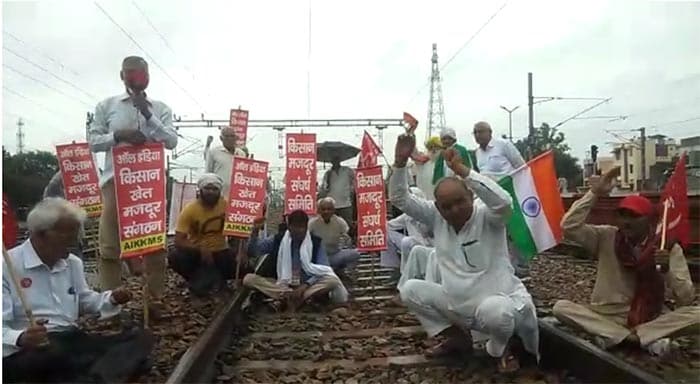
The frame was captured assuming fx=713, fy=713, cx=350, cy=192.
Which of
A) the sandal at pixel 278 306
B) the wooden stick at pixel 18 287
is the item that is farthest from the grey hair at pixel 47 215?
the sandal at pixel 278 306

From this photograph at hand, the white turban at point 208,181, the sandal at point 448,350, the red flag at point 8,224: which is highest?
the white turban at point 208,181

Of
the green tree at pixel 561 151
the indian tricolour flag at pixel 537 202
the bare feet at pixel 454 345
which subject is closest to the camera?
the bare feet at pixel 454 345

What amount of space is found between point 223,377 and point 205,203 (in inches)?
114

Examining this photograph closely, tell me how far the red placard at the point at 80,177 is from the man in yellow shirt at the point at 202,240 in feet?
3.09

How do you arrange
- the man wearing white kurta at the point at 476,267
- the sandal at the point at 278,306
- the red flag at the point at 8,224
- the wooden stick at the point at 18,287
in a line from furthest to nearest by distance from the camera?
the sandal at the point at 278,306 < the man wearing white kurta at the point at 476,267 < the red flag at the point at 8,224 < the wooden stick at the point at 18,287

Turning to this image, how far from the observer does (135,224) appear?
4.65 metres

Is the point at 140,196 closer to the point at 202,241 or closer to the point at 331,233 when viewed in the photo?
the point at 202,241

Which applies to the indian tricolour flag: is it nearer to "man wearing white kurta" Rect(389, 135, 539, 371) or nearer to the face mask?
"man wearing white kurta" Rect(389, 135, 539, 371)

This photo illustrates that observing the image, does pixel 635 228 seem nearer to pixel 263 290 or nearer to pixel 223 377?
pixel 223 377

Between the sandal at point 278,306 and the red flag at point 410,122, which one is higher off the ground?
the red flag at point 410,122

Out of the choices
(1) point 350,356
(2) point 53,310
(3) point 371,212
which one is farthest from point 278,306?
(2) point 53,310

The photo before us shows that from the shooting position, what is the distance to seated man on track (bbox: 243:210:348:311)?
6.41 meters

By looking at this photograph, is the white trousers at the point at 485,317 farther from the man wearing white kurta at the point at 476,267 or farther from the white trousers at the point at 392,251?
the white trousers at the point at 392,251

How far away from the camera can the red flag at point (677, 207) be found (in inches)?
157
